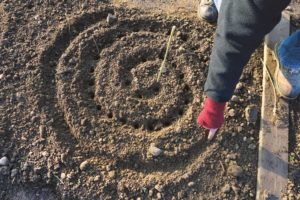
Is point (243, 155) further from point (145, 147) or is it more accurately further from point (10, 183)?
point (10, 183)

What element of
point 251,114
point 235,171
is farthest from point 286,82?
point 235,171

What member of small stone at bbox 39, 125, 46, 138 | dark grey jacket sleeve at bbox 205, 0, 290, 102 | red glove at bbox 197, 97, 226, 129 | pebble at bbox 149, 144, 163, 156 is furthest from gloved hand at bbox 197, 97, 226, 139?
small stone at bbox 39, 125, 46, 138

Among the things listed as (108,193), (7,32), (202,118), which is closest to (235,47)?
(202,118)

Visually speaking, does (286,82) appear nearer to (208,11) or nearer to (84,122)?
(208,11)

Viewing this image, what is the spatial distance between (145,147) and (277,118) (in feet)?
2.42

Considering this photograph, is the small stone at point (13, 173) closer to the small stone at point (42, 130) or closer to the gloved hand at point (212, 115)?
the small stone at point (42, 130)

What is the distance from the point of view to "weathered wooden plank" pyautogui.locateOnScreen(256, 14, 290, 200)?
81.4 inches

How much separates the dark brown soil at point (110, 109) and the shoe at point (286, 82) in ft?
0.39

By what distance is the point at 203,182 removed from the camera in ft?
6.81

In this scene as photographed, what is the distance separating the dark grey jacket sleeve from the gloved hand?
0.13m

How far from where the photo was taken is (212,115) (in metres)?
1.91

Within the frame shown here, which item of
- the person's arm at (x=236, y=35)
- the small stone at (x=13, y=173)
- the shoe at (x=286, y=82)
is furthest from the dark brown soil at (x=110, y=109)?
the person's arm at (x=236, y=35)

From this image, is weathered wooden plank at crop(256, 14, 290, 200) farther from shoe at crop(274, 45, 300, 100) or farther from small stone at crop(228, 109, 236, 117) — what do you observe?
small stone at crop(228, 109, 236, 117)

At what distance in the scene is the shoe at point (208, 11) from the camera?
8.07 ft
